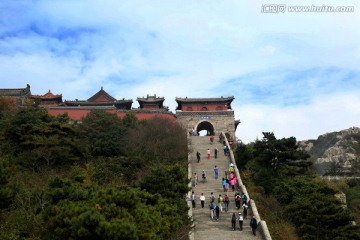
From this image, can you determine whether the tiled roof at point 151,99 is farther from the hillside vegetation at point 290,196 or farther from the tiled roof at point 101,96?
the hillside vegetation at point 290,196

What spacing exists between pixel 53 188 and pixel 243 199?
8791 millimetres

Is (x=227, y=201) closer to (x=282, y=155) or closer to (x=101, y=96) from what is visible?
(x=282, y=155)

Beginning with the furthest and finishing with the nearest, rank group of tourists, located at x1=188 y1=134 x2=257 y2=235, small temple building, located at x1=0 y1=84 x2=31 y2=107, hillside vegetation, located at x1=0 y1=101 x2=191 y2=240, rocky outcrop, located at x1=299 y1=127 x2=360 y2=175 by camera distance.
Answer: rocky outcrop, located at x1=299 y1=127 x2=360 y2=175 < small temple building, located at x1=0 y1=84 x2=31 y2=107 < group of tourists, located at x1=188 y1=134 x2=257 y2=235 < hillside vegetation, located at x1=0 y1=101 x2=191 y2=240

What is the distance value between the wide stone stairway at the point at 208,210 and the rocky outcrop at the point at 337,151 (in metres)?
17.9

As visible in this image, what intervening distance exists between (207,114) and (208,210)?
24004mm

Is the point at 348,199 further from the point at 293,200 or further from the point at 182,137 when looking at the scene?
the point at 182,137

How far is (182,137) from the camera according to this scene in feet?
78.3

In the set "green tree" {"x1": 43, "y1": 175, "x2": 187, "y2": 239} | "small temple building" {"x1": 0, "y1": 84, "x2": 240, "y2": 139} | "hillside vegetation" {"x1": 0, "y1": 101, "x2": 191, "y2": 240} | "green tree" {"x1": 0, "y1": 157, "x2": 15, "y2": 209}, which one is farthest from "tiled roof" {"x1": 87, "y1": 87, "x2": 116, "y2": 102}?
"green tree" {"x1": 43, "y1": 175, "x2": 187, "y2": 239}

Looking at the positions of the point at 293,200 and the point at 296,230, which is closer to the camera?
the point at 296,230

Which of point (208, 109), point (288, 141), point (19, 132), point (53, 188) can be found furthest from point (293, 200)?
point (208, 109)

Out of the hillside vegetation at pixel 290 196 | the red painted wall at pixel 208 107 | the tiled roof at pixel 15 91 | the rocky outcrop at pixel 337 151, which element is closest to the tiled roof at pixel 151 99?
the red painted wall at pixel 208 107

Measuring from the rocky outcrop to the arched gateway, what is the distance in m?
9.68

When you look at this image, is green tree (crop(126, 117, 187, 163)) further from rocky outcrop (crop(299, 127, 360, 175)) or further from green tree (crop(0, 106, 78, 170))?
rocky outcrop (crop(299, 127, 360, 175))

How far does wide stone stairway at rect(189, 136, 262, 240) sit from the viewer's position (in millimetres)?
14445
